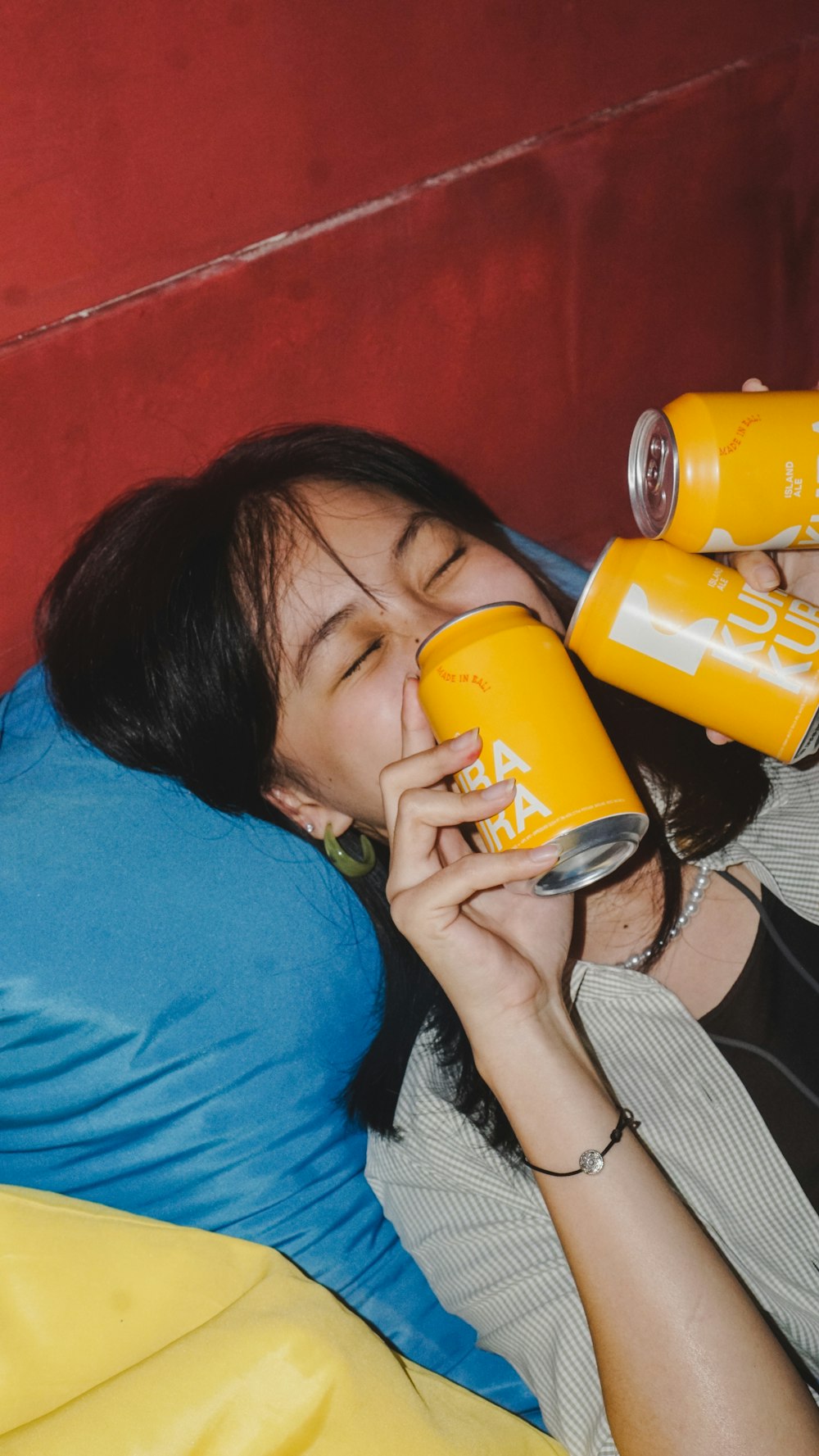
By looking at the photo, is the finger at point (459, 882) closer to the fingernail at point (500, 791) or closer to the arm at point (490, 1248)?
the fingernail at point (500, 791)

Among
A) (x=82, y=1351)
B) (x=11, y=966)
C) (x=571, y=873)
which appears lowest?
(x=82, y=1351)

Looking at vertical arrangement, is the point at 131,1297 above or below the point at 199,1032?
below

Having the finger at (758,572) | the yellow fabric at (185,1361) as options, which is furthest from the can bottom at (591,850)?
the yellow fabric at (185,1361)

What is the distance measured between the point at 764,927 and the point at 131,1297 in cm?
71

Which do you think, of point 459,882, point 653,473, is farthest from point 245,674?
point 653,473

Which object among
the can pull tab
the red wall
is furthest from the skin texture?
the red wall

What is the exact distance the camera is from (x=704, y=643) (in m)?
0.89

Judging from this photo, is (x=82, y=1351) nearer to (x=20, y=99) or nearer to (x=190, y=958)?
(x=190, y=958)

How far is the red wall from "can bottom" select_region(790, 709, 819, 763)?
722mm

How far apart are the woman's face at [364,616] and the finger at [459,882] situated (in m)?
0.13

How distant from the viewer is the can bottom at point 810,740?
0.89 metres

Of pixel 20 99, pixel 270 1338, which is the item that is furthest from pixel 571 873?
pixel 20 99

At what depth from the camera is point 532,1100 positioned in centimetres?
101

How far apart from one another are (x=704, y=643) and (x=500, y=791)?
213 millimetres
